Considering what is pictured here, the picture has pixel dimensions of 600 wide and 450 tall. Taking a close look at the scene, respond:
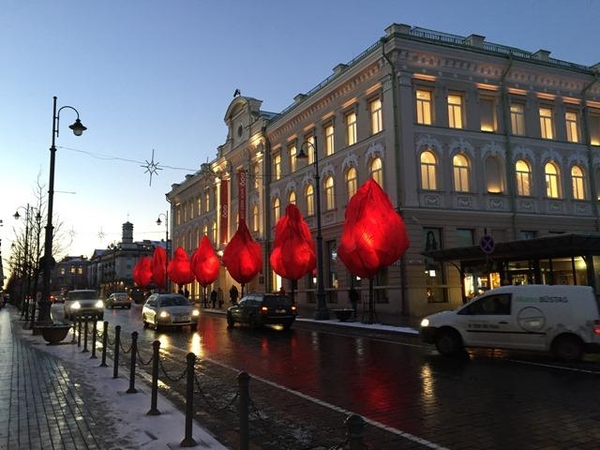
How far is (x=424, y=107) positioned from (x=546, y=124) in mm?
9268

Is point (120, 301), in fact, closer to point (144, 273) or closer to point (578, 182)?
point (144, 273)

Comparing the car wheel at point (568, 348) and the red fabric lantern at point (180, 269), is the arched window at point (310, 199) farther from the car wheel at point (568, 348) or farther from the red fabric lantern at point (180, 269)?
the car wheel at point (568, 348)

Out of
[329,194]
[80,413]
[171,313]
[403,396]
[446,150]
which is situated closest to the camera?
[80,413]

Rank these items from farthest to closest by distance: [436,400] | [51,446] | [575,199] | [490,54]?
1. [575,199]
2. [490,54]
3. [436,400]
4. [51,446]

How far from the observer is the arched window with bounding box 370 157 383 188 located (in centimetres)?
3136

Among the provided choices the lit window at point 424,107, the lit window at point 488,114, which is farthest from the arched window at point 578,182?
the lit window at point 424,107

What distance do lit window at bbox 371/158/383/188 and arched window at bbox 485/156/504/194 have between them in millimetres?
6569

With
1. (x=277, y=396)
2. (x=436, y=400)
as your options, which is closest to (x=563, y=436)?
(x=436, y=400)

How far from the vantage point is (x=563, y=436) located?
642cm

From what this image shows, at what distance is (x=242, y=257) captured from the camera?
125 feet

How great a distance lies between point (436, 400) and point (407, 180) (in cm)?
2217

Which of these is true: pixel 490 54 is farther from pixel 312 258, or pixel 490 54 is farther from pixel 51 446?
pixel 51 446

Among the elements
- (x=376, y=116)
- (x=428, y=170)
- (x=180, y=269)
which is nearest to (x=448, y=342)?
(x=428, y=170)

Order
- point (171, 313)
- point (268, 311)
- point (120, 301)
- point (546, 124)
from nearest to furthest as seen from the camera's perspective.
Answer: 1. point (268, 311)
2. point (171, 313)
3. point (546, 124)
4. point (120, 301)
